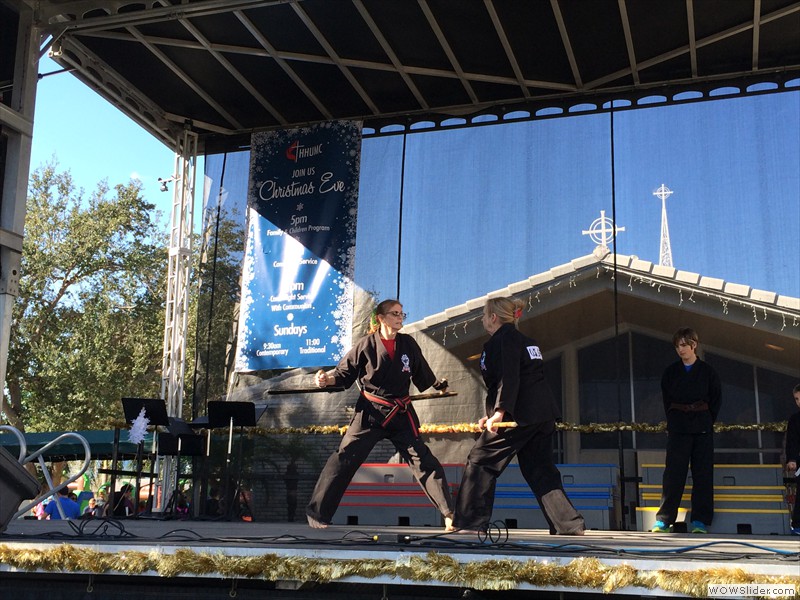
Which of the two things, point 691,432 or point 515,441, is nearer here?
point 515,441

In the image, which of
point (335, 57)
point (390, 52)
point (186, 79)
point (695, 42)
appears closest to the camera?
point (695, 42)

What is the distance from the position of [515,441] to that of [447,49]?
18.9 feet

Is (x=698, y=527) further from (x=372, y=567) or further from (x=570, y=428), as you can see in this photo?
(x=372, y=567)

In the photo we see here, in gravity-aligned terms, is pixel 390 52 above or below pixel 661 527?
above

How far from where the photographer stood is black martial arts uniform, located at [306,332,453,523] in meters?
6.50

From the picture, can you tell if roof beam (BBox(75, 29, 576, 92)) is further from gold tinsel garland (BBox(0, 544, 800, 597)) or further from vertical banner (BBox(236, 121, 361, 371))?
gold tinsel garland (BBox(0, 544, 800, 597))

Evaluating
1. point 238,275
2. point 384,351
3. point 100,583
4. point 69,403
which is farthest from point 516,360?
point 69,403

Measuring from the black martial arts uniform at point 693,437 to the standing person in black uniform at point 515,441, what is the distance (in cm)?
251

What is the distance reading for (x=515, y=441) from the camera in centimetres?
581

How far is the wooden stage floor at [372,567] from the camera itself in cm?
306

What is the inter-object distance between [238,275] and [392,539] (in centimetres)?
843

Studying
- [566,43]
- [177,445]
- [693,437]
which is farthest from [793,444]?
[177,445]

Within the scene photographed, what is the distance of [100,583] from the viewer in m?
3.91

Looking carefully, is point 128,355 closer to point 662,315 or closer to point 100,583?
point 662,315
